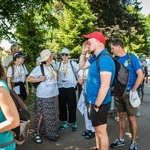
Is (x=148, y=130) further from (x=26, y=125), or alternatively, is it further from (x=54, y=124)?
(x=26, y=125)

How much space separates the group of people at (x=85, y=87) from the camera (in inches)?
144

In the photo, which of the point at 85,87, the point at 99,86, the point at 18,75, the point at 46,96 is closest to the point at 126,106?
the point at 85,87

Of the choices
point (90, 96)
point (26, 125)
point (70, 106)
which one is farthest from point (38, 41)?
point (26, 125)

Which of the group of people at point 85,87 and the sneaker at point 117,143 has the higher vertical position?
the group of people at point 85,87

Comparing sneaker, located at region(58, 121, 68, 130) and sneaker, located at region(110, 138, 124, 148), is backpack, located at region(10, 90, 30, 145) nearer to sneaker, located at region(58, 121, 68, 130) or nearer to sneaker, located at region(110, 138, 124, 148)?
sneaker, located at region(110, 138, 124, 148)

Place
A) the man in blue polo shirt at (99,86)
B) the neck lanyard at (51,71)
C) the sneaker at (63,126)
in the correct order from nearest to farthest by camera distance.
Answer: the man in blue polo shirt at (99,86)
the neck lanyard at (51,71)
the sneaker at (63,126)

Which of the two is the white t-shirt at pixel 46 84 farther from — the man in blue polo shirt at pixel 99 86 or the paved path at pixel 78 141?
the man in blue polo shirt at pixel 99 86

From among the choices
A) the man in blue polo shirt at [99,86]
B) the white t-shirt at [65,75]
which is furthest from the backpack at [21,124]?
the white t-shirt at [65,75]

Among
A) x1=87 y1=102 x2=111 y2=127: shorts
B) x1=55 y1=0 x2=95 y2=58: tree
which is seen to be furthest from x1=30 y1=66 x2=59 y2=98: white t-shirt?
x1=55 y1=0 x2=95 y2=58: tree

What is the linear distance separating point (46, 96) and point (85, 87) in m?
0.81

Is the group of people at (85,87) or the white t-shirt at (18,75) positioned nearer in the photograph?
the group of people at (85,87)

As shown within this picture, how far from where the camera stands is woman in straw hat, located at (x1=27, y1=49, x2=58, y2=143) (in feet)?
17.0

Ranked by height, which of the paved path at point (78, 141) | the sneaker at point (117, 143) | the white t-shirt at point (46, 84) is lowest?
the paved path at point (78, 141)

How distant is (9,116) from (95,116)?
198cm
